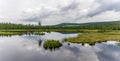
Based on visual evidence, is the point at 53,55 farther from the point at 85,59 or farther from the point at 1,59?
the point at 1,59

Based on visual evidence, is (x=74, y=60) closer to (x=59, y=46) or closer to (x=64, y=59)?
(x=64, y=59)

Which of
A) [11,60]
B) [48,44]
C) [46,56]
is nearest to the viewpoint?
[11,60]

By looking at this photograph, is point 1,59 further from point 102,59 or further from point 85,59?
point 102,59

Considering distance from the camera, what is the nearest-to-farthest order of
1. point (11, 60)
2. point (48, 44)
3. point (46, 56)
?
point (11, 60) < point (46, 56) < point (48, 44)

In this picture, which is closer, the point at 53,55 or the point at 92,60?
the point at 92,60

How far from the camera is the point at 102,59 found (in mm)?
40938

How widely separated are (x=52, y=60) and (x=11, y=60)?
8.45 m

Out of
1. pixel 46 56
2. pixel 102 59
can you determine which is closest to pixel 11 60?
pixel 46 56

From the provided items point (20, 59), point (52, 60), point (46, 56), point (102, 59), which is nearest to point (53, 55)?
point (46, 56)

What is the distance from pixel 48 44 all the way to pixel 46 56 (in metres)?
13.5

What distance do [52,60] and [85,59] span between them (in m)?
7.06

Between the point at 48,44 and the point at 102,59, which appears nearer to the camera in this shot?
the point at 102,59

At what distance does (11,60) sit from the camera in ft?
130

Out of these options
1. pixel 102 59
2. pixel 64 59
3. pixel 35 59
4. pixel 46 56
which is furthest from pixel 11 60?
pixel 102 59
